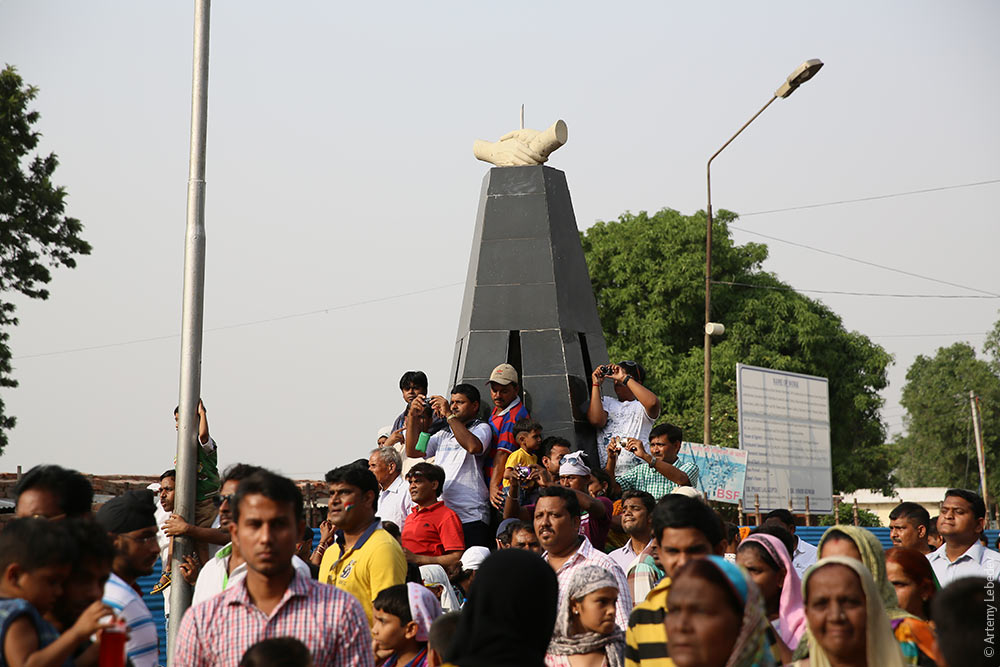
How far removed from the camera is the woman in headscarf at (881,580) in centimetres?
439

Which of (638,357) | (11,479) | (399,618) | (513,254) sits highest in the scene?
(638,357)

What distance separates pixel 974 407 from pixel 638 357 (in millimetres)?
20227

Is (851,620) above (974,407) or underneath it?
underneath

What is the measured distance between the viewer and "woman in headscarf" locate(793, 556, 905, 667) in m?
4.02

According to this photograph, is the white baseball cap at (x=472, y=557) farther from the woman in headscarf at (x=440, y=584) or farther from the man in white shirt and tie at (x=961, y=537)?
the man in white shirt and tie at (x=961, y=537)

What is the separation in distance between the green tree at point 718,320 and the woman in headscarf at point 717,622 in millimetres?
30494

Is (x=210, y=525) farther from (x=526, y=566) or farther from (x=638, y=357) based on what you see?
(x=638, y=357)

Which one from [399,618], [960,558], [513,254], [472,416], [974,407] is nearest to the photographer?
[399,618]

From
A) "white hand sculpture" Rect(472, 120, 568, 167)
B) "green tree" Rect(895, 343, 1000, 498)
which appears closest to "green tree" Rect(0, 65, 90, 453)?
"white hand sculpture" Rect(472, 120, 568, 167)

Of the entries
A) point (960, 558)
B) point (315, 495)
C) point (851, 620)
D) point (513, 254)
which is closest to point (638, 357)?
point (315, 495)

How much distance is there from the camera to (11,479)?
63.1ft

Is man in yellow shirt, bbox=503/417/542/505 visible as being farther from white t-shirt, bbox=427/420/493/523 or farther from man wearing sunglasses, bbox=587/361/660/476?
man wearing sunglasses, bbox=587/361/660/476

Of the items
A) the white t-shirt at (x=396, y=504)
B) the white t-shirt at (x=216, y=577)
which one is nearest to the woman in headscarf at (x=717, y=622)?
the white t-shirt at (x=216, y=577)

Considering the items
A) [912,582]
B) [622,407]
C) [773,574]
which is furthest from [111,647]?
[622,407]
